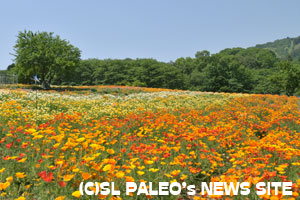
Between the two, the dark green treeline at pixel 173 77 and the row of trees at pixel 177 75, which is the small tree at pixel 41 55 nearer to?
the row of trees at pixel 177 75

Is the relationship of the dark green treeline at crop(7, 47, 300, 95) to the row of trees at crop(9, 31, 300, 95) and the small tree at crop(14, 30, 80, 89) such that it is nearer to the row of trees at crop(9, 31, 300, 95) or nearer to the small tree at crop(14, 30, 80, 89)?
Answer: the row of trees at crop(9, 31, 300, 95)

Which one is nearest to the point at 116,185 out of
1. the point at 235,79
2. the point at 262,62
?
the point at 235,79

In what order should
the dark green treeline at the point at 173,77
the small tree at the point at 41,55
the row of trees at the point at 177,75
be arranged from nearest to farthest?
the small tree at the point at 41,55 < the row of trees at the point at 177,75 < the dark green treeline at the point at 173,77

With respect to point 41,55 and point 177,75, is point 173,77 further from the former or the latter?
point 41,55

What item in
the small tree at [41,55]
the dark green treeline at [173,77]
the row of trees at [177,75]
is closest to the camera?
the small tree at [41,55]

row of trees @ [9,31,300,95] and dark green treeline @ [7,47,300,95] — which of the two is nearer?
row of trees @ [9,31,300,95]

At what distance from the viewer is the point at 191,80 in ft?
229

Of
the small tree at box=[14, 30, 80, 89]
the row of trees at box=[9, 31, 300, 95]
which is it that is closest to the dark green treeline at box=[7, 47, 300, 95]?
the row of trees at box=[9, 31, 300, 95]

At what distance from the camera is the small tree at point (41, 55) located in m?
29.2

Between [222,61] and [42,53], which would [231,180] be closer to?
[42,53]

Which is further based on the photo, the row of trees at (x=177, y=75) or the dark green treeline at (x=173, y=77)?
the dark green treeline at (x=173, y=77)

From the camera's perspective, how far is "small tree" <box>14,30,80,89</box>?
95.9ft

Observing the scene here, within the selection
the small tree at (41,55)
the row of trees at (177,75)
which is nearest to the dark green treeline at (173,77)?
the row of trees at (177,75)

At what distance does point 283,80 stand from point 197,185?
2081 inches
